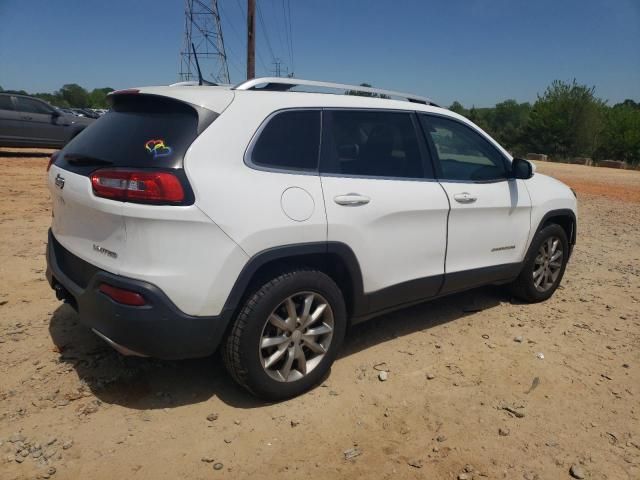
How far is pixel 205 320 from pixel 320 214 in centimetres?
85

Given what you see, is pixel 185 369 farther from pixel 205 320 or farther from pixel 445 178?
pixel 445 178

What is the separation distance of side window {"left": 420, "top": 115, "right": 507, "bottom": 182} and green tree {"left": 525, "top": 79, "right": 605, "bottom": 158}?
54.1 meters

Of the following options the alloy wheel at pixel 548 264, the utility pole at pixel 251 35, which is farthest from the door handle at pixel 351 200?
the utility pole at pixel 251 35

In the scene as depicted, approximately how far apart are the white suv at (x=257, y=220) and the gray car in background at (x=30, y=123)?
36.4 ft

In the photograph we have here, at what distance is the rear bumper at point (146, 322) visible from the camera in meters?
2.30

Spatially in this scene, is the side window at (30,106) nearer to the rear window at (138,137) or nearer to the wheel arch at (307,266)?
the rear window at (138,137)

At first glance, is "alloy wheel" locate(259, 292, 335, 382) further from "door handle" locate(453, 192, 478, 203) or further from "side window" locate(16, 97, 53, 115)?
"side window" locate(16, 97, 53, 115)

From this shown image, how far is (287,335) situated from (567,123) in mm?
59636

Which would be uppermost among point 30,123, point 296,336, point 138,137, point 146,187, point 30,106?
point 30,106

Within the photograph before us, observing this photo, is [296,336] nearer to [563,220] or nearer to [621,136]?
[563,220]

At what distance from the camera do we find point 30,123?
1263cm

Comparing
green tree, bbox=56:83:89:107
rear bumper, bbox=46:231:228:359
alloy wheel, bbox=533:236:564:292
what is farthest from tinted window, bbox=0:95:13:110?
green tree, bbox=56:83:89:107

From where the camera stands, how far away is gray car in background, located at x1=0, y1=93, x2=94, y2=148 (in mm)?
12328

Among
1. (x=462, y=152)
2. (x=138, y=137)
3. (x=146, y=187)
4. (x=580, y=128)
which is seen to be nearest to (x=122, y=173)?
(x=146, y=187)
